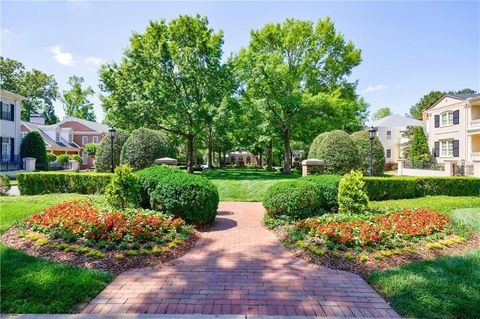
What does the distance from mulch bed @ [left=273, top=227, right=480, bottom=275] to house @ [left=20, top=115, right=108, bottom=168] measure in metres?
37.4

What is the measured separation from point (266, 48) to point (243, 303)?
24389 mm

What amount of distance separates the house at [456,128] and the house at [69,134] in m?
39.7

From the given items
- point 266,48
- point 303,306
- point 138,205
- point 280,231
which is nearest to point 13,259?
point 138,205

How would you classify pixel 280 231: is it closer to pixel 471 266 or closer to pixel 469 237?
pixel 471 266

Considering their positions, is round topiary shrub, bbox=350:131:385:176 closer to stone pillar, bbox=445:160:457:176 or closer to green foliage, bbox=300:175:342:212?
green foliage, bbox=300:175:342:212

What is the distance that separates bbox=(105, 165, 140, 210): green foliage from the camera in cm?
775

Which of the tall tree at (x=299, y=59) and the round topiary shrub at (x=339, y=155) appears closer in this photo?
the round topiary shrub at (x=339, y=155)

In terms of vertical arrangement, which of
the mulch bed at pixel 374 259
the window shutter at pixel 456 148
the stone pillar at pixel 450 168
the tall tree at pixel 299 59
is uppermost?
the tall tree at pixel 299 59

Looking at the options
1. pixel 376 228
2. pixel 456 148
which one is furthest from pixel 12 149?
pixel 456 148

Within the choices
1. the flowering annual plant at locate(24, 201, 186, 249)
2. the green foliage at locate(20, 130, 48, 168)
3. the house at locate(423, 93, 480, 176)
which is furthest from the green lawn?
the house at locate(423, 93, 480, 176)

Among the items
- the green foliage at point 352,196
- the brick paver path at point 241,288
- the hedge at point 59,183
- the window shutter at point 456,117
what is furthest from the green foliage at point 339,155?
the window shutter at point 456,117

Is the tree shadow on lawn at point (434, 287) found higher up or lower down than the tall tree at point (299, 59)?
lower down

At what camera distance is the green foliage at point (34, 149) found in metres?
23.3

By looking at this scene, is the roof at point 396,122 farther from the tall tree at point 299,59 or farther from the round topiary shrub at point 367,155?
the round topiary shrub at point 367,155
